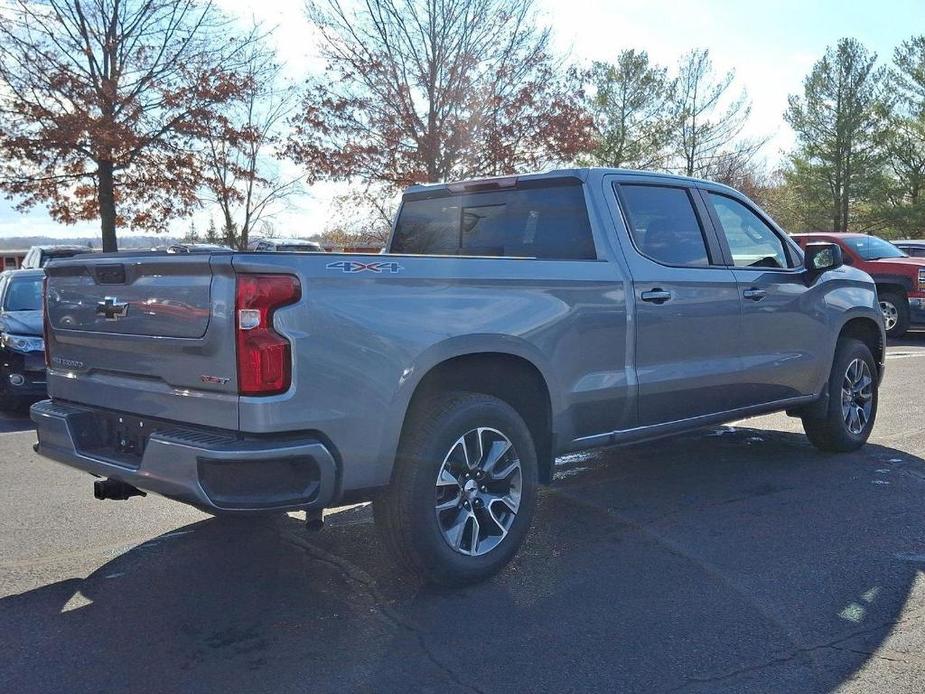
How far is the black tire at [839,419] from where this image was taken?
21.0 feet

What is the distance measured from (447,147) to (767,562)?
1418cm

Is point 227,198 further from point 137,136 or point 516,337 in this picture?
point 516,337

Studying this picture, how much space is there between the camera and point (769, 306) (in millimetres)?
5707

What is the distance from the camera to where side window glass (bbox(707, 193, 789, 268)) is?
5668mm

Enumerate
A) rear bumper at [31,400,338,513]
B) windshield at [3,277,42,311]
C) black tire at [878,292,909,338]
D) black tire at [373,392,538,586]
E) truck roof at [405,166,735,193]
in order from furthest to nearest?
black tire at [878,292,909,338] → windshield at [3,277,42,311] → truck roof at [405,166,735,193] → black tire at [373,392,538,586] → rear bumper at [31,400,338,513]

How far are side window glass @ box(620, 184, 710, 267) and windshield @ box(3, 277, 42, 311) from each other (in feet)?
24.0

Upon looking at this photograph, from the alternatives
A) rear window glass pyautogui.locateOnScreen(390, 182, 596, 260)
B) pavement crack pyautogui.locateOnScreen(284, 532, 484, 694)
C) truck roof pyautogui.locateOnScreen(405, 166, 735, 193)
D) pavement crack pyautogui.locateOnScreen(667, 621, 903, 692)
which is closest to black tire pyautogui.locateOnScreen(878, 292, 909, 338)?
truck roof pyautogui.locateOnScreen(405, 166, 735, 193)

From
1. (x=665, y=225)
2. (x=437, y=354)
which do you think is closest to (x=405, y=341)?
(x=437, y=354)

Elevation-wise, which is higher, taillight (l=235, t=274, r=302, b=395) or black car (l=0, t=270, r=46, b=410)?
taillight (l=235, t=274, r=302, b=395)

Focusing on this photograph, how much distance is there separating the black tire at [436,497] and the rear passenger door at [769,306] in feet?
7.04

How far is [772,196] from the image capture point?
41.2 meters

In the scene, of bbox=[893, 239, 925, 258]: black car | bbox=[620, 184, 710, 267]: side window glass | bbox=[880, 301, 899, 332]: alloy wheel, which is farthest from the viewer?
bbox=[893, 239, 925, 258]: black car

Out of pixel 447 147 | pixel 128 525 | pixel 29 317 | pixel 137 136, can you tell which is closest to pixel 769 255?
pixel 128 525

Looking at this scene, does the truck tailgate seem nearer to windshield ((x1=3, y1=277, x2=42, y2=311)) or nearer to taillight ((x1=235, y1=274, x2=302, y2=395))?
taillight ((x1=235, y1=274, x2=302, y2=395))
